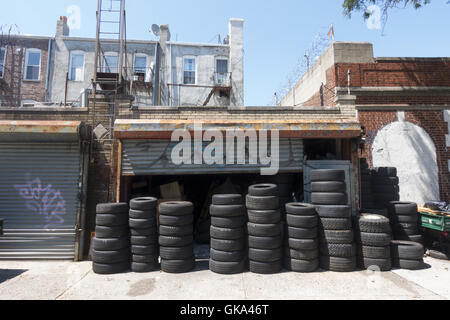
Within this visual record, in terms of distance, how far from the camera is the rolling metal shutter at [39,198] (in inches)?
237

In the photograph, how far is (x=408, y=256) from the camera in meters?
5.01

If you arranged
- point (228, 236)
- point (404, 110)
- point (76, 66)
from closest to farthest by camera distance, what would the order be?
point (228, 236)
point (404, 110)
point (76, 66)

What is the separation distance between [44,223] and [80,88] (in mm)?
12798

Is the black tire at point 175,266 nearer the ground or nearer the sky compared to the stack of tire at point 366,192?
nearer the ground

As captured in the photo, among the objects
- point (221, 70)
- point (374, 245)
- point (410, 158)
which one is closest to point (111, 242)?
point (374, 245)

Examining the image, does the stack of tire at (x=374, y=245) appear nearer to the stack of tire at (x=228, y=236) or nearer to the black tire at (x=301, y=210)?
the black tire at (x=301, y=210)

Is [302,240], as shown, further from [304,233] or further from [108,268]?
[108,268]

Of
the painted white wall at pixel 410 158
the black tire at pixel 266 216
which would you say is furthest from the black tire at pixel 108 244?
the painted white wall at pixel 410 158

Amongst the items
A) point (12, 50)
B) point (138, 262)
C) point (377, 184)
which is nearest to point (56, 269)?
point (138, 262)

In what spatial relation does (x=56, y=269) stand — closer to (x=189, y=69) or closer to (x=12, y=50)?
(x=189, y=69)

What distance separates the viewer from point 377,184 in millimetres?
7262

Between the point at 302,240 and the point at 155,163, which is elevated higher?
the point at 155,163

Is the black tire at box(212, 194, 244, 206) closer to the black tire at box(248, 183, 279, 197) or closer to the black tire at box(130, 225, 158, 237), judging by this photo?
the black tire at box(248, 183, 279, 197)

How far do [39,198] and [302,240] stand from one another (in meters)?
6.38
